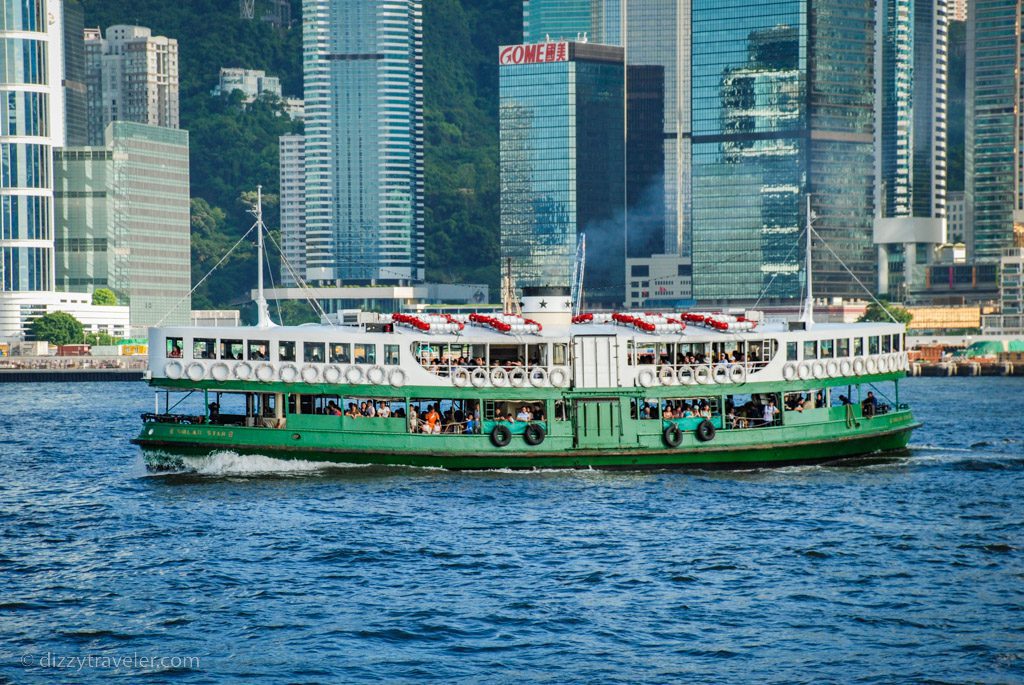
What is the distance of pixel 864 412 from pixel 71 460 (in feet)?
109

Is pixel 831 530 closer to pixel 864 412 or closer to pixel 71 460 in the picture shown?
pixel 864 412

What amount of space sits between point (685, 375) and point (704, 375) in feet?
2.23

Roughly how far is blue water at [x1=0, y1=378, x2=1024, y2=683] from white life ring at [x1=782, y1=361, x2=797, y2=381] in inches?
135

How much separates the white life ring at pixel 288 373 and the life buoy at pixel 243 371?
3.48ft

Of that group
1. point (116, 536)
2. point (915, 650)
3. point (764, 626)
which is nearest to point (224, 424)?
point (116, 536)

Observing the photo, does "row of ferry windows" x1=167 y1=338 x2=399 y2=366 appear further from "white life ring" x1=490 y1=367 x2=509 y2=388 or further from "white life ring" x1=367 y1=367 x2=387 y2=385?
"white life ring" x1=490 y1=367 x2=509 y2=388

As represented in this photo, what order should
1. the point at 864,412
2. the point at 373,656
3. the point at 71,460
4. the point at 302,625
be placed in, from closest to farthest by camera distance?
the point at 373,656 → the point at 302,625 → the point at 864,412 → the point at 71,460

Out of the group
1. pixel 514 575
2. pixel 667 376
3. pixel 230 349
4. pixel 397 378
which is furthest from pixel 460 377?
pixel 514 575

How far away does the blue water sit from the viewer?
3228cm

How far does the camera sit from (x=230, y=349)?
5369 centimetres

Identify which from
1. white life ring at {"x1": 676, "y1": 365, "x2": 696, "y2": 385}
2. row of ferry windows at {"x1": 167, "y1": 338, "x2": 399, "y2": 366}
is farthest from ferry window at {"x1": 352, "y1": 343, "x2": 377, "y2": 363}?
white life ring at {"x1": 676, "y1": 365, "x2": 696, "y2": 385}

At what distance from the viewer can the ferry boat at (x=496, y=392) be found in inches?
2071

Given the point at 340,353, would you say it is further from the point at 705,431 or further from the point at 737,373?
the point at 737,373

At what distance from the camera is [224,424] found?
54156mm
